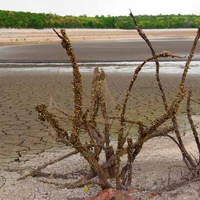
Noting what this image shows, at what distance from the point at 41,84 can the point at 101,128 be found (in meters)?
4.97

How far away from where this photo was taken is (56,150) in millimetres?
4742

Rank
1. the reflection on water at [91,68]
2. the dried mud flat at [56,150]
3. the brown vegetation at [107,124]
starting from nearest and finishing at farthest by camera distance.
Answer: the brown vegetation at [107,124] → the dried mud flat at [56,150] → the reflection on water at [91,68]

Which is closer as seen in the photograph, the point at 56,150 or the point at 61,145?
the point at 56,150

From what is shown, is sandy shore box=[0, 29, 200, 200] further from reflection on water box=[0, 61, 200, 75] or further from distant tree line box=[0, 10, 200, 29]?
distant tree line box=[0, 10, 200, 29]

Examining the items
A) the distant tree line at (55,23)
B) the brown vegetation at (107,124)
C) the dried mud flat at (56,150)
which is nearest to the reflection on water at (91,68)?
the dried mud flat at (56,150)

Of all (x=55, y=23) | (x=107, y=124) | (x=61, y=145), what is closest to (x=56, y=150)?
(x=61, y=145)

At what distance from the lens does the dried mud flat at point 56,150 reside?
3.42m

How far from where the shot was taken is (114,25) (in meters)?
43.8

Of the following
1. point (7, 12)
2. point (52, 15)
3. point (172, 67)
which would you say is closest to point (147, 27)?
point (52, 15)

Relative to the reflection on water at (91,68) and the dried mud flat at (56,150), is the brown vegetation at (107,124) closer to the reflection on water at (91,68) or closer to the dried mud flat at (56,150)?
the dried mud flat at (56,150)

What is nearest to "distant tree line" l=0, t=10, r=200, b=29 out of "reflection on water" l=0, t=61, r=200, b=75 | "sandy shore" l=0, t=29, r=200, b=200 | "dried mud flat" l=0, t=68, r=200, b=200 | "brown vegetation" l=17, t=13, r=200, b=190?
"reflection on water" l=0, t=61, r=200, b=75

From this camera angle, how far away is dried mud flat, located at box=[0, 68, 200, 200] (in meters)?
3.42

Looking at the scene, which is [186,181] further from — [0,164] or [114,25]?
[114,25]

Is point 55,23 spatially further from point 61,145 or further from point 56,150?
point 56,150
